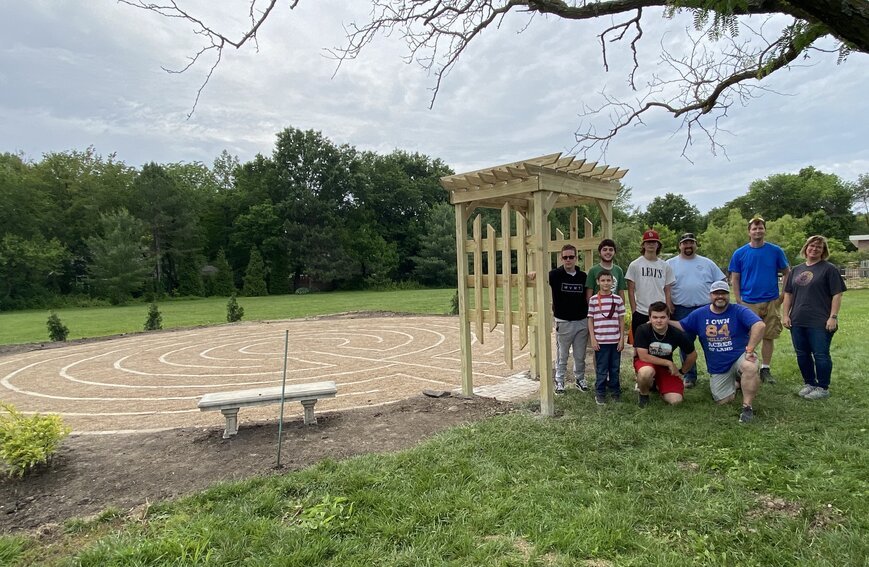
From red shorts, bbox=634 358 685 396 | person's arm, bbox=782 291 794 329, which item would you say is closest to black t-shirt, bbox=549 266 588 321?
red shorts, bbox=634 358 685 396

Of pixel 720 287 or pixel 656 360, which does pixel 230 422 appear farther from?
pixel 720 287

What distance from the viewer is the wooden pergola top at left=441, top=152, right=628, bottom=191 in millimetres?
4846

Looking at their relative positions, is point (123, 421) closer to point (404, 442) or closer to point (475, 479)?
point (404, 442)

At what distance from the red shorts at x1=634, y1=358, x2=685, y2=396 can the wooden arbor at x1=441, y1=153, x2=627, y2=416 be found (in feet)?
3.16

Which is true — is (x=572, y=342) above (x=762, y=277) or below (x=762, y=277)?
below

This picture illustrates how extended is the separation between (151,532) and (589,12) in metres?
4.23

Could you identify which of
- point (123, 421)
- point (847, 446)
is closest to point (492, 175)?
point (847, 446)

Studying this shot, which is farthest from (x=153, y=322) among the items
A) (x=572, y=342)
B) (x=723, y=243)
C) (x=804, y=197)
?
(x=804, y=197)

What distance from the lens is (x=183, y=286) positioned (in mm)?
37438

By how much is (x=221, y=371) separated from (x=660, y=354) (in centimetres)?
690

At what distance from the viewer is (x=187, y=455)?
4.29 m

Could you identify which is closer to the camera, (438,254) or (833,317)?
(833,317)

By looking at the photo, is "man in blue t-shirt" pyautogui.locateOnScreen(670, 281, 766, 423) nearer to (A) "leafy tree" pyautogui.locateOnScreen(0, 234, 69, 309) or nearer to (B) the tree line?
(B) the tree line

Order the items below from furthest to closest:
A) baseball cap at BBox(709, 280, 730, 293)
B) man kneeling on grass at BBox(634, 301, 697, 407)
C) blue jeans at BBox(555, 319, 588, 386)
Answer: blue jeans at BBox(555, 319, 588, 386) < man kneeling on grass at BBox(634, 301, 697, 407) < baseball cap at BBox(709, 280, 730, 293)
